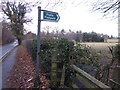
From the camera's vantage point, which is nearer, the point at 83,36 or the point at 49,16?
the point at 49,16

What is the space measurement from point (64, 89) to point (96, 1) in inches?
146

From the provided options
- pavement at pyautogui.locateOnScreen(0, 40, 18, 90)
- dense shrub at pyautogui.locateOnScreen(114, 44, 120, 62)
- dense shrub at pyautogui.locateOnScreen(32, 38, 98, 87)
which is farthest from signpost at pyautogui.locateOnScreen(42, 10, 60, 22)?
dense shrub at pyautogui.locateOnScreen(114, 44, 120, 62)

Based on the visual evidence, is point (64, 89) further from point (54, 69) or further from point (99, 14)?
point (99, 14)

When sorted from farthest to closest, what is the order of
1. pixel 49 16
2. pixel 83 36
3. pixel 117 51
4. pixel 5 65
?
1. pixel 83 36
2. pixel 5 65
3. pixel 117 51
4. pixel 49 16

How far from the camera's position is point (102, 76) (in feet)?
12.0

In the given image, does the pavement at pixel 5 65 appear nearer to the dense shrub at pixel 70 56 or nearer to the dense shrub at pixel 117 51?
the dense shrub at pixel 70 56

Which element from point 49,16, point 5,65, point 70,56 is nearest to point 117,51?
point 70,56

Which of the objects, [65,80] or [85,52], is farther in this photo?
[85,52]

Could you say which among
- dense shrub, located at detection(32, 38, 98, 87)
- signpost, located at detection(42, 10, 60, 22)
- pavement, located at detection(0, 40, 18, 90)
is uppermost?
signpost, located at detection(42, 10, 60, 22)

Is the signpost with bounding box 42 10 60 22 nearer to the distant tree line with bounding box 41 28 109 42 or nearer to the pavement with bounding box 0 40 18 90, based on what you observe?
the distant tree line with bounding box 41 28 109 42

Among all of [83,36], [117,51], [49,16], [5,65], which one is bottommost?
[5,65]

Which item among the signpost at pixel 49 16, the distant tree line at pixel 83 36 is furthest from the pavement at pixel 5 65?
the distant tree line at pixel 83 36

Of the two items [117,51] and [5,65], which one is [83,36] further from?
[5,65]

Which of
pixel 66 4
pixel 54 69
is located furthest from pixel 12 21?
pixel 54 69
